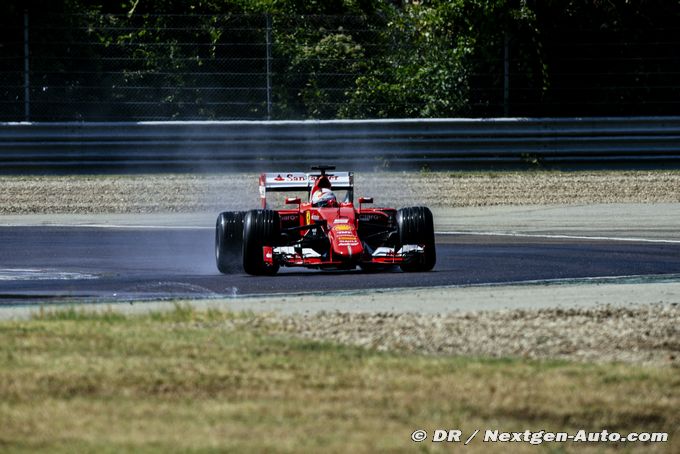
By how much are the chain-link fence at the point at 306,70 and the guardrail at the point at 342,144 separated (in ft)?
1.26

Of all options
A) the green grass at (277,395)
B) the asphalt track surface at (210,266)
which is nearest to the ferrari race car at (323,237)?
the asphalt track surface at (210,266)

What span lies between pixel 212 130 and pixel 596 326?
47.5ft

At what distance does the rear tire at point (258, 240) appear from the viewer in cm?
1320

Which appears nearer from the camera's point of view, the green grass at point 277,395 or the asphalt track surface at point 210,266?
the green grass at point 277,395

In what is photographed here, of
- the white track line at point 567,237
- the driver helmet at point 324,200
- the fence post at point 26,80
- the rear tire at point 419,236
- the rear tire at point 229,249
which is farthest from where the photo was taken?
the fence post at point 26,80

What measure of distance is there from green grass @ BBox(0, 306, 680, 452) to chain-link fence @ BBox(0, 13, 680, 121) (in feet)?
47.1

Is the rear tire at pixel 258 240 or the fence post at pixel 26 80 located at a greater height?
the fence post at pixel 26 80

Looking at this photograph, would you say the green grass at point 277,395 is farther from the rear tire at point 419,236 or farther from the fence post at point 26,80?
the fence post at point 26,80

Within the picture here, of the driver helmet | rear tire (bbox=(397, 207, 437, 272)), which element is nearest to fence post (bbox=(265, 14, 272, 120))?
the driver helmet

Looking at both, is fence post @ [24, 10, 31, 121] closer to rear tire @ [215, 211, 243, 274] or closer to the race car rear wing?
the race car rear wing

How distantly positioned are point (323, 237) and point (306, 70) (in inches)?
393

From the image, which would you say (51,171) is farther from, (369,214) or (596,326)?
(596,326)

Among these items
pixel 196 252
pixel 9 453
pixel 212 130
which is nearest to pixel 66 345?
pixel 9 453

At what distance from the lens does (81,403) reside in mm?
6621
